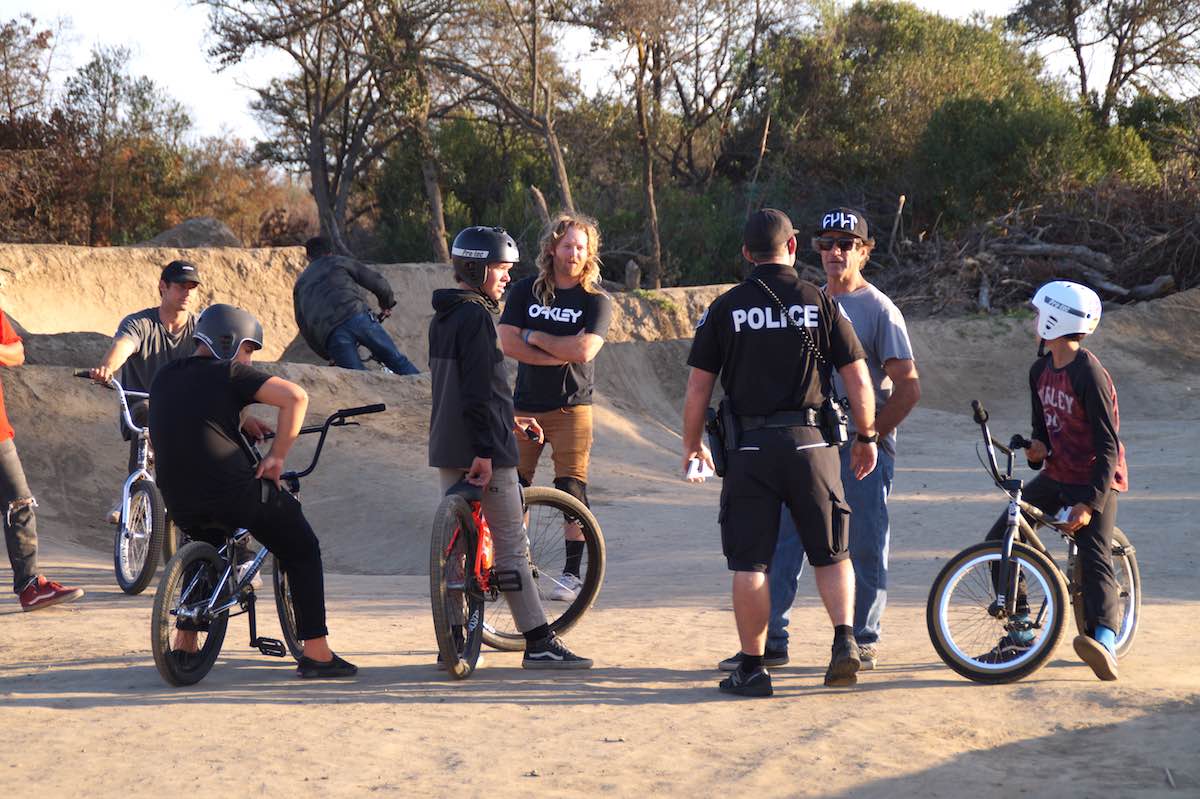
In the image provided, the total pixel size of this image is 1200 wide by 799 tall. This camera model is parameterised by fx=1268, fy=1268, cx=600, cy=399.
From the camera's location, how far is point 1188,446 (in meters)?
14.9

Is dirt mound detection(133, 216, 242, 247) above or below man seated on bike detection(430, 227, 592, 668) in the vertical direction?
above

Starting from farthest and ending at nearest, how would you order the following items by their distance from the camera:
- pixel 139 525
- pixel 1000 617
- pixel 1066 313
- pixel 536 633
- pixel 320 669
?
1. pixel 139 525
2. pixel 536 633
3. pixel 1066 313
4. pixel 320 669
5. pixel 1000 617

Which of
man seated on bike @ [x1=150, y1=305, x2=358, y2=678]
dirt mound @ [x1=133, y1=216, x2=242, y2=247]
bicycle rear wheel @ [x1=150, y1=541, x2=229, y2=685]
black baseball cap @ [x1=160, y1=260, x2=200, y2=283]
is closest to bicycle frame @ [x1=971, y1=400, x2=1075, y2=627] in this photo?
man seated on bike @ [x1=150, y1=305, x2=358, y2=678]

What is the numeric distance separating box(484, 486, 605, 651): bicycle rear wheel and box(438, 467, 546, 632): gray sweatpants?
334 mm

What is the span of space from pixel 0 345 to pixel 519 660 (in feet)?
10.2

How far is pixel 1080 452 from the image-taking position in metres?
A: 5.21

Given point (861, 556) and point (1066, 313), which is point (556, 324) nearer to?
point (861, 556)

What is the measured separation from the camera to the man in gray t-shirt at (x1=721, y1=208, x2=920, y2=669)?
202 inches

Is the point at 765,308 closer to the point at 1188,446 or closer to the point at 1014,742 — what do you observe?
the point at 1014,742

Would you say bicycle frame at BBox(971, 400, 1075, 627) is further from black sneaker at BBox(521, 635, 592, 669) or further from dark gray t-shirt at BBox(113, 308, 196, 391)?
dark gray t-shirt at BBox(113, 308, 196, 391)

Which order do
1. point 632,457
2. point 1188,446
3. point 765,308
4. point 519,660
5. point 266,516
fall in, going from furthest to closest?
point 1188,446, point 632,457, point 519,660, point 266,516, point 765,308

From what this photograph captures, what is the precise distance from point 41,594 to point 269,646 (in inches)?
80.2

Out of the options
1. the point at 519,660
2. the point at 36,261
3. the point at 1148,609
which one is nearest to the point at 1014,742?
the point at 519,660

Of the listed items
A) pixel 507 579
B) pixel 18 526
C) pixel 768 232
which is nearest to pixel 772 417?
pixel 768 232
